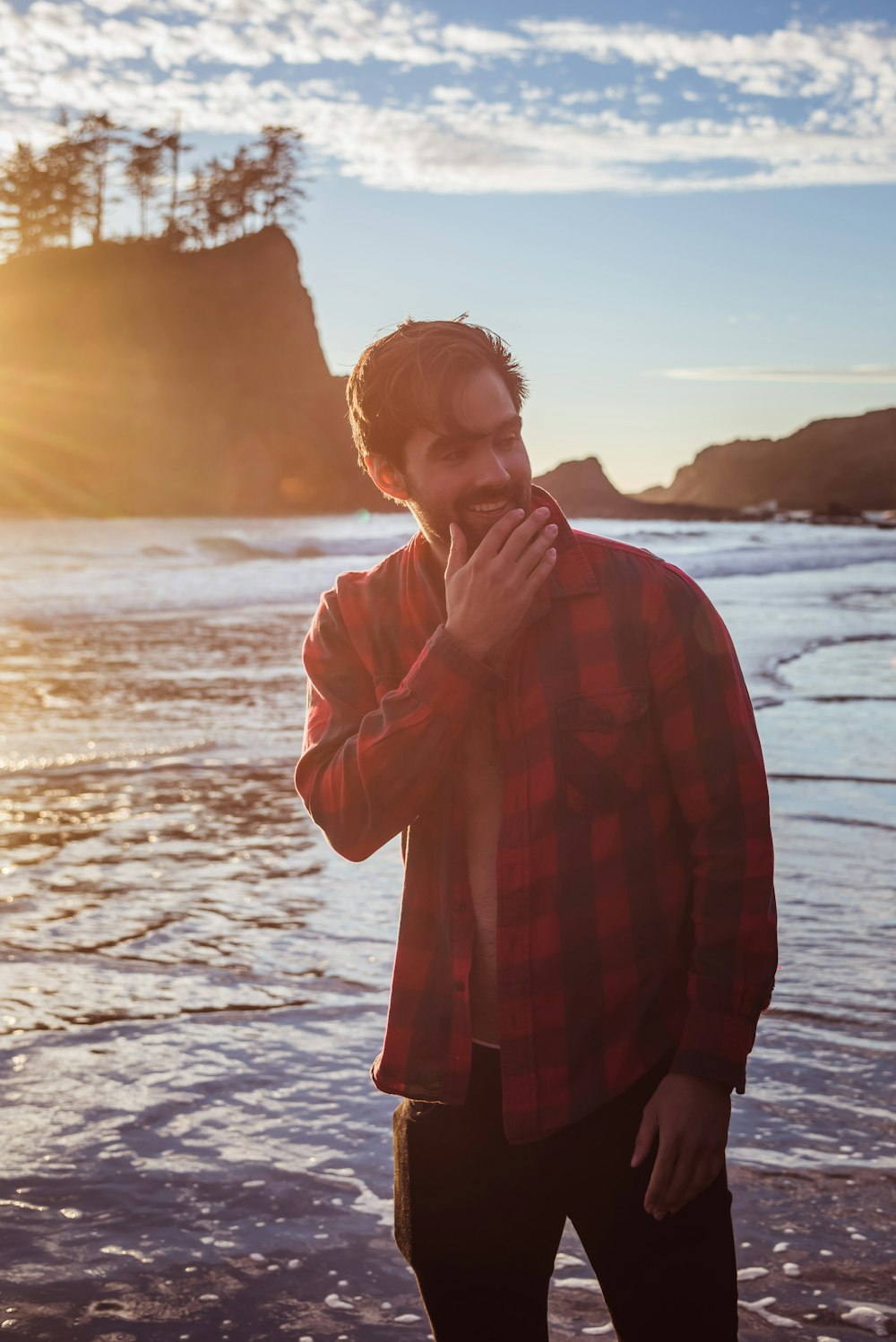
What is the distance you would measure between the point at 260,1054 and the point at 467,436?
241cm

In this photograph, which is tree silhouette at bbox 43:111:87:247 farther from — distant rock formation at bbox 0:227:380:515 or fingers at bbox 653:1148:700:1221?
fingers at bbox 653:1148:700:1221

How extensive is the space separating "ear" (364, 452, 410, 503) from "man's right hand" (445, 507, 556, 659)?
10.9 inches

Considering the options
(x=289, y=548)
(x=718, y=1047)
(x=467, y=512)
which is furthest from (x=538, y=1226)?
(x=289, y=548)

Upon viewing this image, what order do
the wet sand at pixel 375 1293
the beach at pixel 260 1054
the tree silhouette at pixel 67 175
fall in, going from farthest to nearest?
the tree silhouette at pixel 67 175
the beach at pixel 260 1054
the wet sand at pixel 375 1293

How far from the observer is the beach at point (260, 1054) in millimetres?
2609

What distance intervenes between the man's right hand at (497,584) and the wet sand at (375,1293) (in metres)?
1.53

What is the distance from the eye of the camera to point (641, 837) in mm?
1817

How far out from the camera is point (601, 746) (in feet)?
5.85

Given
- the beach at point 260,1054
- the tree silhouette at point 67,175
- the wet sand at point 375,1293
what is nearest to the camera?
the wet sand at point 375,1293

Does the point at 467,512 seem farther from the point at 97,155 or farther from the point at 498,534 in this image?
the point at 97,155

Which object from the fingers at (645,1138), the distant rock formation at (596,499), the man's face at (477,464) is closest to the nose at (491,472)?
the man's face at (477,464)

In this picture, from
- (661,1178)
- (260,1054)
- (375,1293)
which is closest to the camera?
(661,1178)

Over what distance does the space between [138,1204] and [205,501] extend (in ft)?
242

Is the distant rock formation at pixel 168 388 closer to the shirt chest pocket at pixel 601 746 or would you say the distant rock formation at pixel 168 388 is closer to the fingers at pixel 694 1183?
the shirt chest pocket at pixel 601 746
